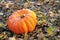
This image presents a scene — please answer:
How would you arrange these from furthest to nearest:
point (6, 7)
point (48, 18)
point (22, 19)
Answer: point (6, 7) < point (48, 18) < point (22, 19)

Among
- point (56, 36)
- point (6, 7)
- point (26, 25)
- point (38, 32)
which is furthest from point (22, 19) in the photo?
point (6, 7)

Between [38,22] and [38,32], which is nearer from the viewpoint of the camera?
[38,32]

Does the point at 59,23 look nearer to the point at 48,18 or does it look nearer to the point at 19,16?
the point at 48,18

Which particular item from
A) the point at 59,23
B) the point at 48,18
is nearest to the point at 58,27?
the point at 59,23

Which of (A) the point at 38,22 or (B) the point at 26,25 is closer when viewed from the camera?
(B) the point at 26,25

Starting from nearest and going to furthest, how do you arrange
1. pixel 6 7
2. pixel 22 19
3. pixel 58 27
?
pixel 22 19 < pixel 58 27 < pixel 6 7

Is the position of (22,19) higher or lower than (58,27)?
higher

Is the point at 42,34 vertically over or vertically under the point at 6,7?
under

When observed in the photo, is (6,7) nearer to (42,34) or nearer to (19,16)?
(19,16)

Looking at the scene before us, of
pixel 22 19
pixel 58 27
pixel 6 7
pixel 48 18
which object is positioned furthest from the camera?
pixel 6 7
